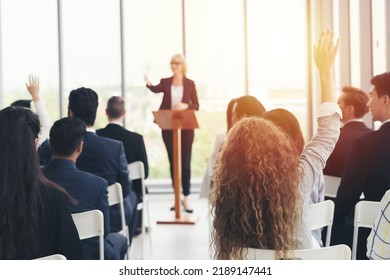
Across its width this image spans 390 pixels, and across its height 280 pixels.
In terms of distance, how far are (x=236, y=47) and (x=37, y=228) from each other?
6.68 m

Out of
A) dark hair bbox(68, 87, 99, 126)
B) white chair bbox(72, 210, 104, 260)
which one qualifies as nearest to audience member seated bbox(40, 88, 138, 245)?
dark hair bbox(68, 87, 99, 126)

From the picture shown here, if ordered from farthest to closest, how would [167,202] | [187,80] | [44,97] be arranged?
1. [44,97]
2. [167,202]
3. [187,80]

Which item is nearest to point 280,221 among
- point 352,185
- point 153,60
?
point 352,185

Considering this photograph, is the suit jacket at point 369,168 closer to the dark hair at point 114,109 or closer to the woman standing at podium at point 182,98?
the dark hair at point 114,109

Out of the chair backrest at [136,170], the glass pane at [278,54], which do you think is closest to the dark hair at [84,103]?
the chair backrest at [136,170]

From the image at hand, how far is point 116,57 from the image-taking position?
855 cm

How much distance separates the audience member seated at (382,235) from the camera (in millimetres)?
1829

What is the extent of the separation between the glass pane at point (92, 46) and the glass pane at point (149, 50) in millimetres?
168

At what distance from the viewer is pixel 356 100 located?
14.0ft

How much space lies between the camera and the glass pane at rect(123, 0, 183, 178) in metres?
8.50

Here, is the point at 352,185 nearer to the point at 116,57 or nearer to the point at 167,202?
the point at 167,202

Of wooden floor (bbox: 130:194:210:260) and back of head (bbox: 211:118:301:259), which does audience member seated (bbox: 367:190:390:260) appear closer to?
back of head (bbox: 211:118:301:259)

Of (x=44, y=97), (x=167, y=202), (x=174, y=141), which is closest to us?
(x=174, y=141)

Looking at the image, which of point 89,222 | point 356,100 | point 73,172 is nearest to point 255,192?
point 89,222
